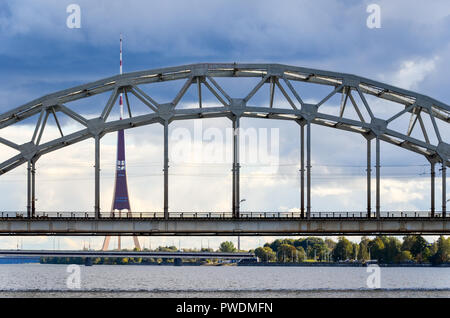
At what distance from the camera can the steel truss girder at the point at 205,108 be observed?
83.6 m

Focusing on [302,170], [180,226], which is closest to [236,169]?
[302,170]

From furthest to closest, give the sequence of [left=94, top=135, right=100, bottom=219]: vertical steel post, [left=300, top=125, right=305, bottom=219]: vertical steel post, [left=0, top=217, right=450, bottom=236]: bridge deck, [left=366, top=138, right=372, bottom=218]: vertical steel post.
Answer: [left=366, top=138, right=372, bottom=218]: vertical steel post, [left=300, top=125, right=305, bottom=219]: vertical steel post, [left=94, top=135, right=100, bottom=219]: vertical steel post, [left=0, top=217, right=450, bottom=236]: bridge deck

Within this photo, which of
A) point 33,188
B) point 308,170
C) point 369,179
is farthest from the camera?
point 369,179

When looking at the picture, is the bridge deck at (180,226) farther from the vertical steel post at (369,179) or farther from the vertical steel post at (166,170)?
the vertical steel post at (369,179)

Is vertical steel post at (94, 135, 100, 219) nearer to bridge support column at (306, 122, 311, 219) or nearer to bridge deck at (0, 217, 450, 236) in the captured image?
bridge deck at (0, 217, 450, 236)

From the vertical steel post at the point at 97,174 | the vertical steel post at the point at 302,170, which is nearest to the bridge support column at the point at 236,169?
the vertical steel post at the point at 302,170

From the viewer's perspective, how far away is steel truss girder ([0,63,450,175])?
83625 millimetres

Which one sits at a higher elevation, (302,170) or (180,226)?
(302,170)

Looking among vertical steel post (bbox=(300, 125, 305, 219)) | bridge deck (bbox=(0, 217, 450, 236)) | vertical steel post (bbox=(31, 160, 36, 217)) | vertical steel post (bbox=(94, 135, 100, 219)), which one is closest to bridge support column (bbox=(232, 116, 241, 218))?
bridge deck (bbox=(0, 217, 450, 236))

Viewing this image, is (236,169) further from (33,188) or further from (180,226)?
(33,188)

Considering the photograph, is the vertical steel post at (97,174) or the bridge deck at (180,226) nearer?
the bridge deck at (180,226)

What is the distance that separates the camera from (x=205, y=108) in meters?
84.3
